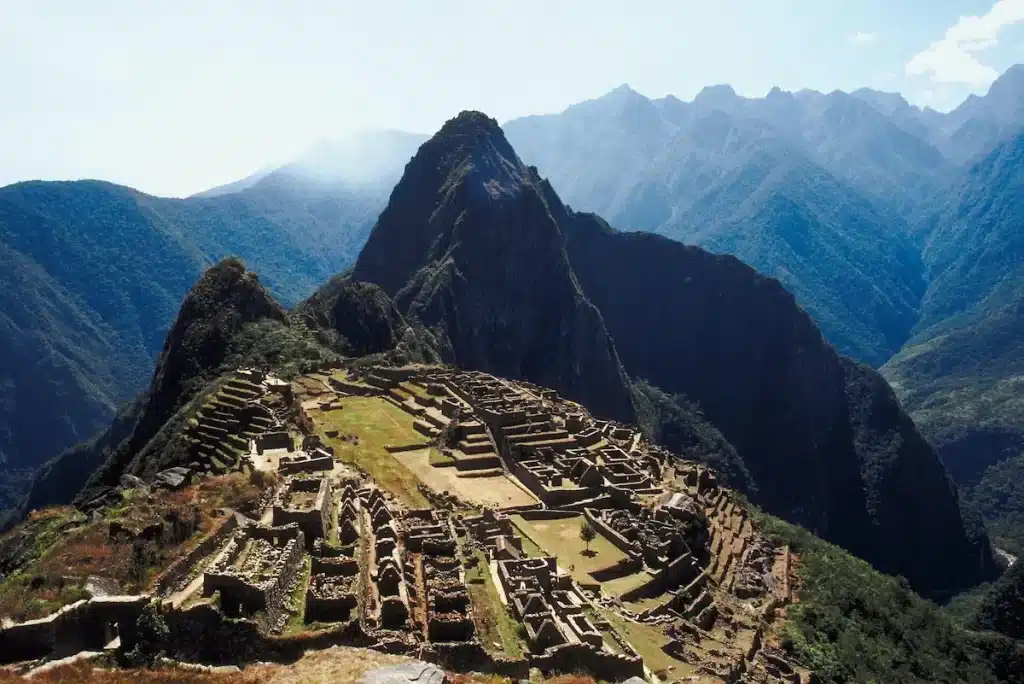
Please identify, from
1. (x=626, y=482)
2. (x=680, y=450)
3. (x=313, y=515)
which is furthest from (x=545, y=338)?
(x=313, y=515)

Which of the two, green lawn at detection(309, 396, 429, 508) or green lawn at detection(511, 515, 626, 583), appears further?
green lawn at detection(309, 396, 429, 508)

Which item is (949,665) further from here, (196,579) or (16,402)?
(16,402)

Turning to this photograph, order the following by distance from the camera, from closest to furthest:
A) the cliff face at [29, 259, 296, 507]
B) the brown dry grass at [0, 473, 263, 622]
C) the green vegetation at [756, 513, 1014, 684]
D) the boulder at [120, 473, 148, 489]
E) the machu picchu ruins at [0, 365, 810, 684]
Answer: the brown dry grass at [0, 473, 263, 622]
the machu picchu ruins at [0, 365, 810, 684]
the boulder at [120, 473, 148, 489]
the green vegetation at [756, 513, 1014, 684]
the cliff face at [29, 259, 296, 507]

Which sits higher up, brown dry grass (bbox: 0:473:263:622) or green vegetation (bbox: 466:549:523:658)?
brown dry grass (bbox: 0:473:263:622)

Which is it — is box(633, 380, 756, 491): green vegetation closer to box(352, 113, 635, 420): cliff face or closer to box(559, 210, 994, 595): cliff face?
box(559, 210, 994, 595): cliff face

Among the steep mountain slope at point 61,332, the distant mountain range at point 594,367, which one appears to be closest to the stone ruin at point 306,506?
the distant mountain range at point 594,367

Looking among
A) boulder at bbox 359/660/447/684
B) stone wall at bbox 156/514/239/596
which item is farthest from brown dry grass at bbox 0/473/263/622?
boulder at bbox 359/660/447/684

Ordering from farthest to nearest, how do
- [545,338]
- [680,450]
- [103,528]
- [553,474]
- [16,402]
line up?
[545,338], [680,450], [16,402], [553,474], [103,528]
